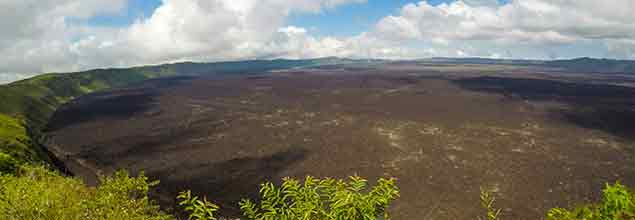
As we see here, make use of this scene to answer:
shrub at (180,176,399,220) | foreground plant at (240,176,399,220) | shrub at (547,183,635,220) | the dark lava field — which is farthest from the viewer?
the dark lava field

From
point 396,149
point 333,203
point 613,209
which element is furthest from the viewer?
point 396,149

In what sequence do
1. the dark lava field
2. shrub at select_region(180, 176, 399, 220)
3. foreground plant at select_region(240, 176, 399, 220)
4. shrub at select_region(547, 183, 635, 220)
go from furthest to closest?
1. the dark lava field
2. shrub at select_region(547, 183, 635, 220)
3. foreground plant at select_region(240, 176, 399, 220)
4. shrub at select_region(180, 176, 399, 220)

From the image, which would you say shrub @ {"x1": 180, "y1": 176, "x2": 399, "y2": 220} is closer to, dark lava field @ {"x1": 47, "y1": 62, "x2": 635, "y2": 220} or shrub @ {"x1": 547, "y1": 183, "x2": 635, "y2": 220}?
shrub @ {"x1": 547, "y1": 183, "x2": 635, "y2": 220}

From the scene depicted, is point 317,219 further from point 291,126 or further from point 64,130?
point 64,130

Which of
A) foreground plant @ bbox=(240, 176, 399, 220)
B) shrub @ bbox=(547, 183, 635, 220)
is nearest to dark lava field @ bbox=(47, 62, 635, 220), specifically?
shrub @ bbox=(547, 183, 635, 220)

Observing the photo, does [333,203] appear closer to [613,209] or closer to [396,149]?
[613,209]

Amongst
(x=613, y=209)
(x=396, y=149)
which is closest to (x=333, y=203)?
(x=613, y=209)

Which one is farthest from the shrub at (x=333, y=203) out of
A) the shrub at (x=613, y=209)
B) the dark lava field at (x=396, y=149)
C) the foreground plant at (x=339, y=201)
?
the dark lava field at (x=396, y=149)

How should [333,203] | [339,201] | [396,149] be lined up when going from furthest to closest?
[396,149] < [333,203] < [339,201]

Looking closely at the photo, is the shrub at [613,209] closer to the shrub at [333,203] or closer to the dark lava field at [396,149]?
the shrub at [333,203]

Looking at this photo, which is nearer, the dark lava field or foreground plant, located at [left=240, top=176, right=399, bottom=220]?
foreground plant, located at [left=240, top=176, right=399, bottom=220]
